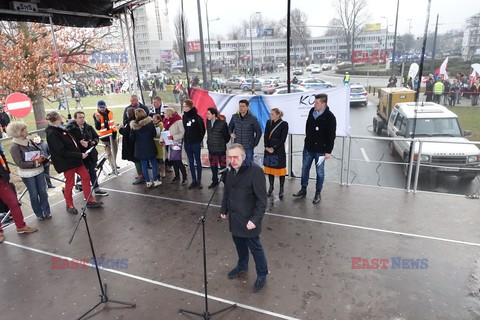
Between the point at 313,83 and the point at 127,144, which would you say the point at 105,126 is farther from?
the point at 313,83

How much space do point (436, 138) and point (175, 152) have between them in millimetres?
5655

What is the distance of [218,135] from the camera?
574 cm

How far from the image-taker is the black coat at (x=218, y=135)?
18.7ft

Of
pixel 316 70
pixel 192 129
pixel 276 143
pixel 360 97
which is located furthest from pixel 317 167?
pixel 316 70

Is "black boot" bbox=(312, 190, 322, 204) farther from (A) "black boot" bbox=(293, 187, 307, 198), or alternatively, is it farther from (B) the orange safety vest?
(B) the orange safety vest

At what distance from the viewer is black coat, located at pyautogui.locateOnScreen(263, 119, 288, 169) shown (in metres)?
5.14

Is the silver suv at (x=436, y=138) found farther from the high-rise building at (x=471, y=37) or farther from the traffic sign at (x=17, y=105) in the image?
the traffic sign at (x=17, y=105)

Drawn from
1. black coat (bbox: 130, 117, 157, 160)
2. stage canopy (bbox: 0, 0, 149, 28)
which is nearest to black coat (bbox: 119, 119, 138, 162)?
black coat (bbox: 130, 117, 157, 160)

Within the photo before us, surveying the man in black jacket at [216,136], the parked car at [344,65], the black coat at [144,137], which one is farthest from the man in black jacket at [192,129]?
the parked car at [344,65]

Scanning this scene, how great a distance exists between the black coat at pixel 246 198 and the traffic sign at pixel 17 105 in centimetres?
708

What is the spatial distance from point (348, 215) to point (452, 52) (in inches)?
228

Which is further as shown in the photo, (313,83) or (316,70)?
(313,83)

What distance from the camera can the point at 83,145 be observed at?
531 centimetres

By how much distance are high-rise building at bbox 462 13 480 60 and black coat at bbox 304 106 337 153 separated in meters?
4.64
